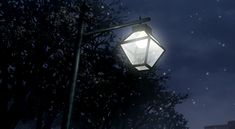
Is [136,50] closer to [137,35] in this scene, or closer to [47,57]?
[137,35]

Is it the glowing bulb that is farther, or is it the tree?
the tree

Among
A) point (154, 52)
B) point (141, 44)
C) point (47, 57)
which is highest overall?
point (47, 57)

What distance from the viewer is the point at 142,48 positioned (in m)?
5.73

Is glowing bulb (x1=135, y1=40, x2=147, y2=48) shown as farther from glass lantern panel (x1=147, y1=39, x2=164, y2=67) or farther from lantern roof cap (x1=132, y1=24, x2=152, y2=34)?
lantern roof cap (x1=132, y1=24, x2=152, y2=34)

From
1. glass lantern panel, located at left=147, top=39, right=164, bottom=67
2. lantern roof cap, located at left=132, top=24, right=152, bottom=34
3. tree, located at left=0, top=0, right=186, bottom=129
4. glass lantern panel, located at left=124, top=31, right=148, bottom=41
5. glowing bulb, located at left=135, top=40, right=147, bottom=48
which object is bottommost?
glass lantern panel, located at left=147, top=39, right=164, bottom=67

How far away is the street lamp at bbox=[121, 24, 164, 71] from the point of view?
562cm

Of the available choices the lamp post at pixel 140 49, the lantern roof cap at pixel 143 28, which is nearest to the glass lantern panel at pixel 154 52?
the lamp post at pixel 140 49

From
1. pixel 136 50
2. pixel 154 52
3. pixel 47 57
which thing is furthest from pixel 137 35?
pixel 47 57

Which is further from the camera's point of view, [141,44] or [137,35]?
[137,35]

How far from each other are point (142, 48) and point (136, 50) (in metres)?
0.13

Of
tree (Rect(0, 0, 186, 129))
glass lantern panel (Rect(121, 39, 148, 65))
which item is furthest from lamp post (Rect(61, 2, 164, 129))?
tree (Rect(0, 0, 186, 129))

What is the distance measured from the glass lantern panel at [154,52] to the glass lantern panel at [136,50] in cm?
10

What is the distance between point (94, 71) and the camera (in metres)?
23.2

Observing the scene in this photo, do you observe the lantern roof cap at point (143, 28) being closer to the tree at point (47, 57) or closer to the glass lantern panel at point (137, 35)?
the glass lantern panel at point (137, 35)
